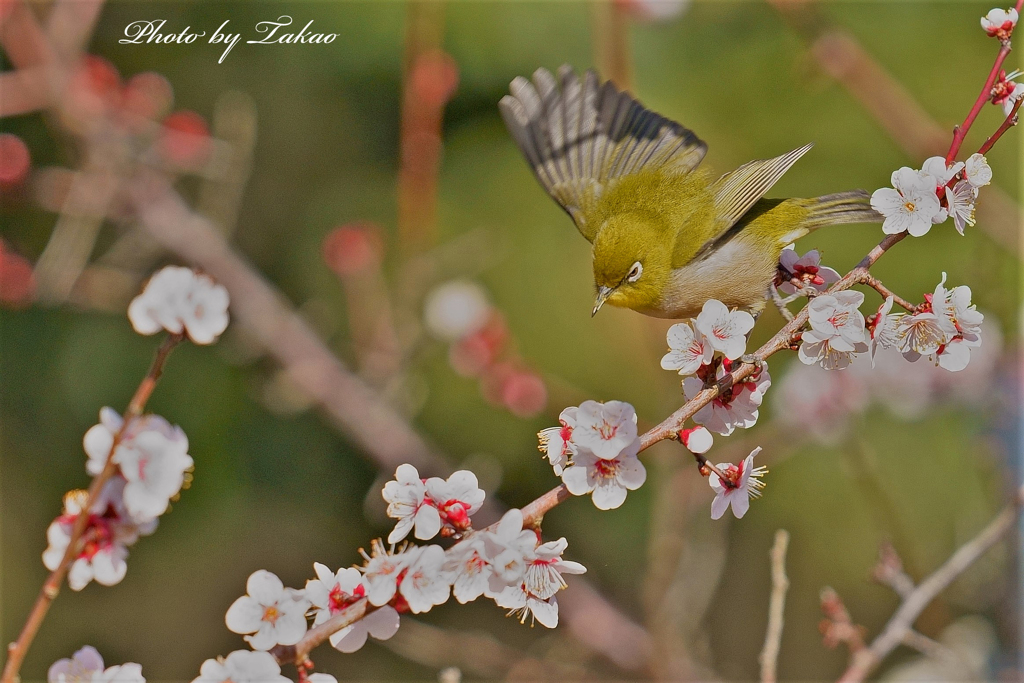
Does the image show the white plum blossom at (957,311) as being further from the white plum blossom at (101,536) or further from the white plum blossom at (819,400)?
the white plum blossom at (819,400)

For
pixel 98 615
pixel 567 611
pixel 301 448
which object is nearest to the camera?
pixel 567 611

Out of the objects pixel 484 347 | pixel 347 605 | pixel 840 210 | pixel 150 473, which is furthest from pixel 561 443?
pixel 484 347

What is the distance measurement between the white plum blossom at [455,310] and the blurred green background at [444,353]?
0.17m

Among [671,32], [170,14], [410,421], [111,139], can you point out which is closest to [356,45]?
[170,14]

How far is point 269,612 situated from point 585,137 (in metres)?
1.14

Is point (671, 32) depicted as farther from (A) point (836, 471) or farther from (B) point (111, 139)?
(B) point (111, 139)

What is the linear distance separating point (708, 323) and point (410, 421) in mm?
1848

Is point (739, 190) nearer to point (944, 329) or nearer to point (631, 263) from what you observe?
point (631, 263)

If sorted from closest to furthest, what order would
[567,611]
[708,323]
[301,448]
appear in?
[708,323], [567,611], [301,448]

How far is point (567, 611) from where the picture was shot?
7.30 ft

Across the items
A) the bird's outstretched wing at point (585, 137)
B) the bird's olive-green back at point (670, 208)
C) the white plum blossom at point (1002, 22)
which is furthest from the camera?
the bird's outstretched wing at point (585, 137)

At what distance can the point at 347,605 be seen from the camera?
2.74ft

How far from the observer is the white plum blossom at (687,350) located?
0.83m

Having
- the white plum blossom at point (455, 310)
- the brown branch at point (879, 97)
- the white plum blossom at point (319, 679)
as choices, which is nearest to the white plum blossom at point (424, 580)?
the white plum blossom at point (319, 679)
